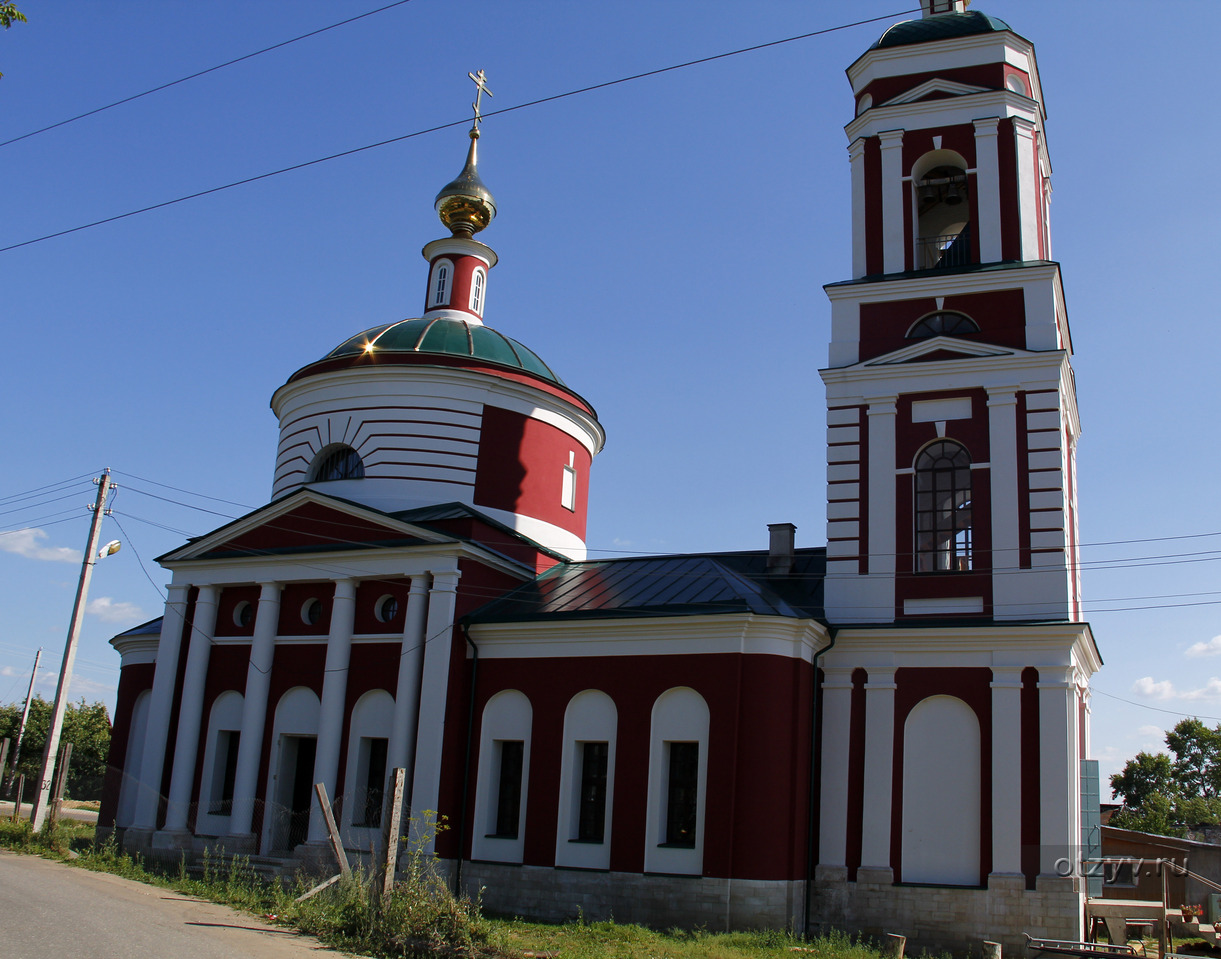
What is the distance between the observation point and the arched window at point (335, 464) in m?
24.4

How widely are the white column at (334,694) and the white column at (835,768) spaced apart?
8.95 m

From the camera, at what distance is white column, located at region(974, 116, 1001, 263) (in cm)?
1948

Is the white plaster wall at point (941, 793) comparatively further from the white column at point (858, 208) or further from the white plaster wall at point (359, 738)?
the white plaster wall at point (359, 738)

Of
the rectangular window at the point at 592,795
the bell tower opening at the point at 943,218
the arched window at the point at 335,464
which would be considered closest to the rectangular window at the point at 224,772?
the arched window at the point at 335,464

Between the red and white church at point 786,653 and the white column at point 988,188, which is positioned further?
the white column at point 988,188

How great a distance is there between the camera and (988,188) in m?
19.7

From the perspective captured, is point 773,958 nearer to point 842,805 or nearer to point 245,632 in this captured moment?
point 842,805

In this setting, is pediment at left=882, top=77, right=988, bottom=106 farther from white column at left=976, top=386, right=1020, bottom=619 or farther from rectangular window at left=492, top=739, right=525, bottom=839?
rectangular window at left=492, top=739, right=525, bottom=839

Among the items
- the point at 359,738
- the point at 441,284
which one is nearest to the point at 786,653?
the point at 359,738

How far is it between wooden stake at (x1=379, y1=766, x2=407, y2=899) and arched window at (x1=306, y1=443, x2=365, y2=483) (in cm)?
1193

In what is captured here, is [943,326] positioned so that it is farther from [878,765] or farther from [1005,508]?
[878,765]

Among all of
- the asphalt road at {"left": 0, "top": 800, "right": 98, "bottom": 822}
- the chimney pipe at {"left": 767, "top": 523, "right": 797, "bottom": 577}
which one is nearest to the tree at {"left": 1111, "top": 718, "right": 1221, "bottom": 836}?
the chimney pipe at {"left": 767, "top": 523, "right": 797, "bottom": 577}

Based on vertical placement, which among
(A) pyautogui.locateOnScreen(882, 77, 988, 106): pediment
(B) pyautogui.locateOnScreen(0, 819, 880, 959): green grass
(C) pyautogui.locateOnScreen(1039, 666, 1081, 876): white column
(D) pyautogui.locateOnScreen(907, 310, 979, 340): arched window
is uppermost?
(A) pyautogui.locateOnScreen(882, 77, 988, 106): pediment

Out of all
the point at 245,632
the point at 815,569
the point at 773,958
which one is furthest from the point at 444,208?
the point at 773,958
